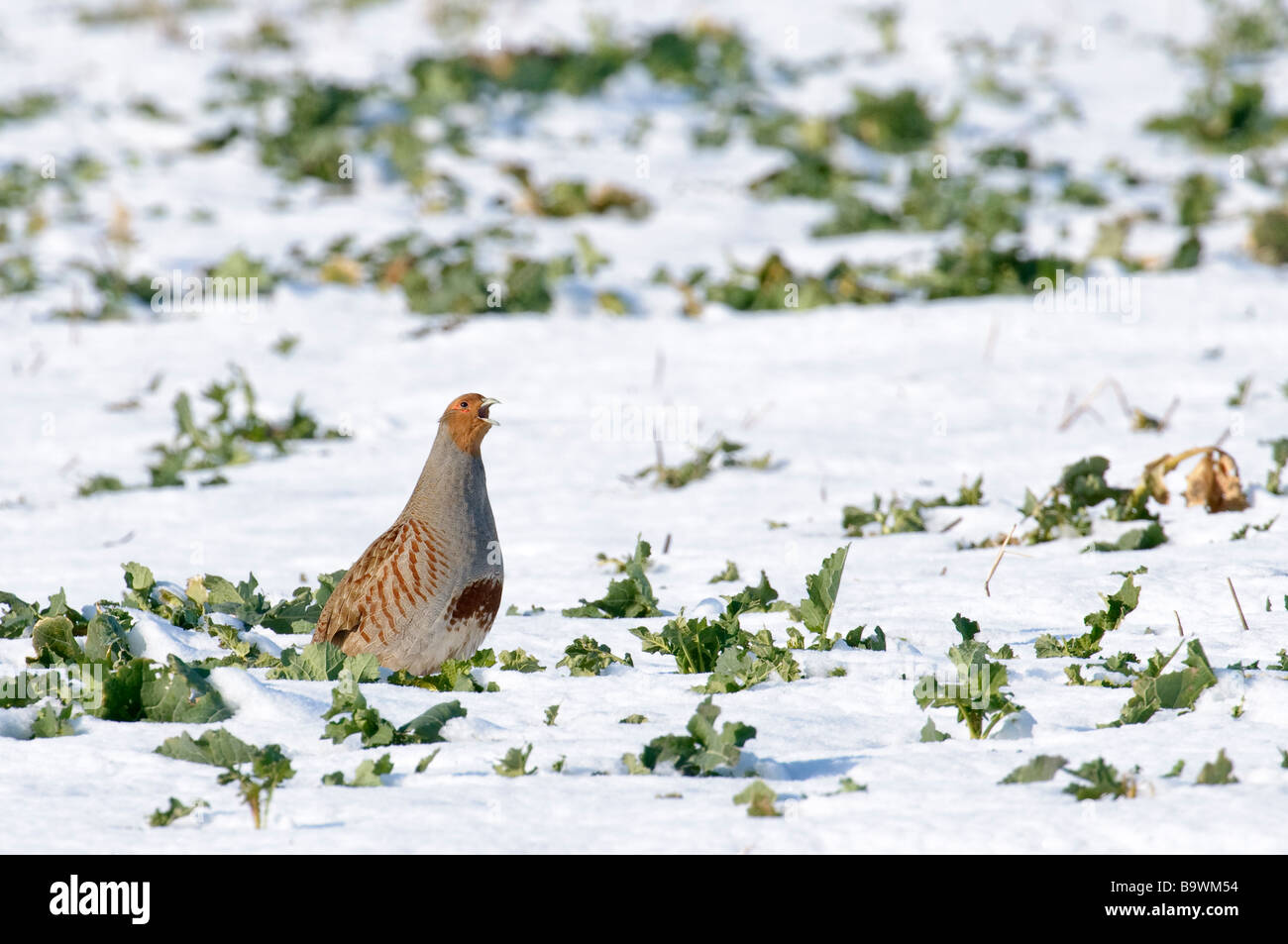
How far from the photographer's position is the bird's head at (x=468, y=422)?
4406 mm

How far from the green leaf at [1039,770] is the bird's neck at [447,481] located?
1.72 metres

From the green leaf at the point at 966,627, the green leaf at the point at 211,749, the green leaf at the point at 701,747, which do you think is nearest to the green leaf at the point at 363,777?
the green leaf at the point at 211,749

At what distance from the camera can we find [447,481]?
4.36m

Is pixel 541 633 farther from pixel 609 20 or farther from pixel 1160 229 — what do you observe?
pixel 609 20

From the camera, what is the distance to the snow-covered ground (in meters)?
3.44

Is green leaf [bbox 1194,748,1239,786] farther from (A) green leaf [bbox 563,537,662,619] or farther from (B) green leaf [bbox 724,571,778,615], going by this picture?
(A) green leaf [bbox 563,537,662,619]

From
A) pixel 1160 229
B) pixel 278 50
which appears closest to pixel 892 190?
pixel 1160 229

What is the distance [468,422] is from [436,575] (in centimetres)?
48

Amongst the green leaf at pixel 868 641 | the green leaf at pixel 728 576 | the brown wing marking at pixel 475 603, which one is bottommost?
the green leaf at pixel 868 641

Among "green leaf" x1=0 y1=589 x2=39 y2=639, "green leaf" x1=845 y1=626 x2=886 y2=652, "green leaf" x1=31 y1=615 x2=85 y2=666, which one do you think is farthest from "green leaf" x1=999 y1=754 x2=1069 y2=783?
"green leaf" x1=0 y1=589 x2=39 y2=639

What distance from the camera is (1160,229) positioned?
36.9ft

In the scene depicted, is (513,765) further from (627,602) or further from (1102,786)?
(627,602)

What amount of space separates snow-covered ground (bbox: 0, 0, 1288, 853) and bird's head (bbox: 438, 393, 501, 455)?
70cm

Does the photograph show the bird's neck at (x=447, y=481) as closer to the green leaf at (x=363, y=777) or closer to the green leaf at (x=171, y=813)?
the green leaf at (x=363, y=777)
